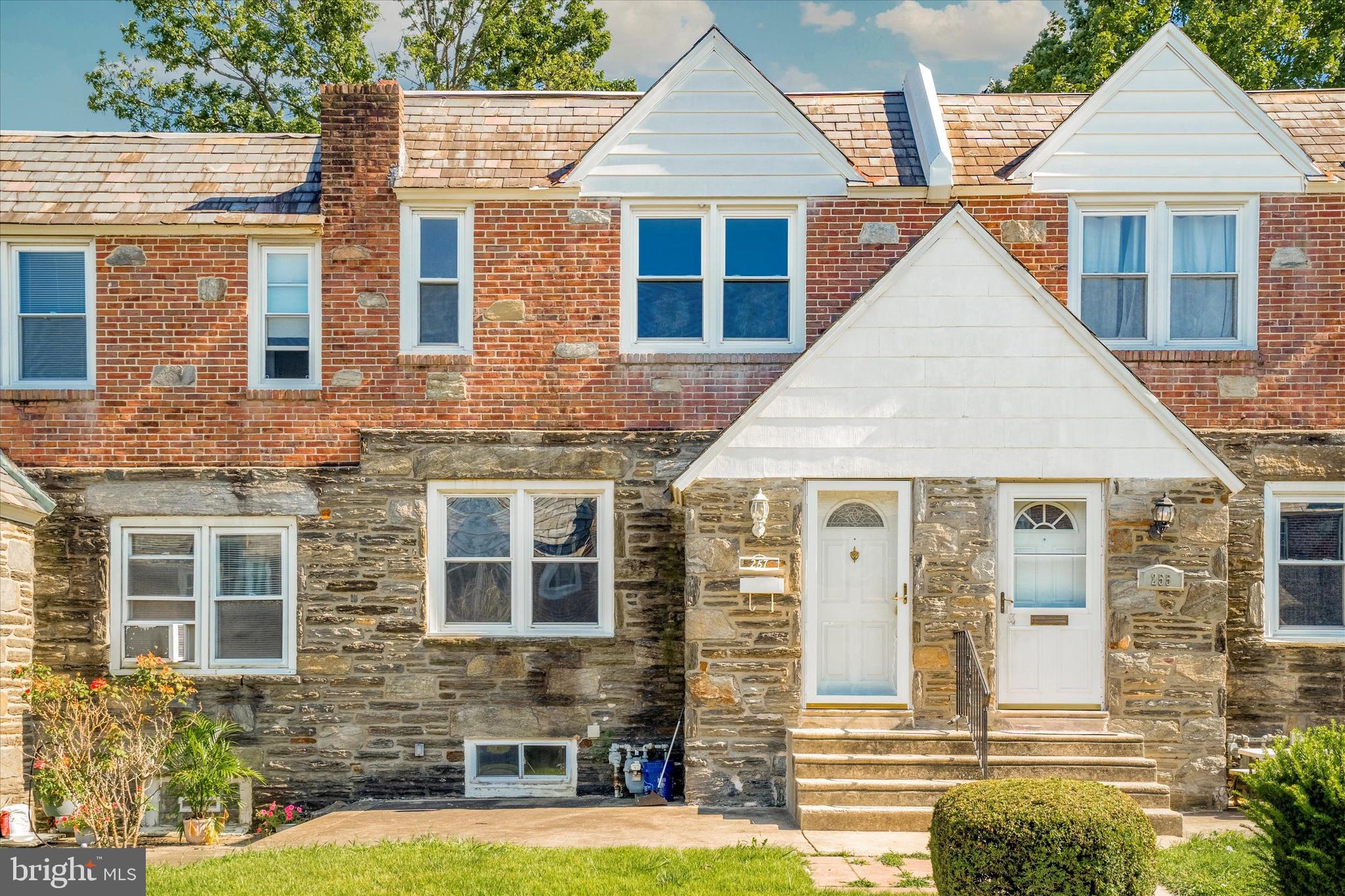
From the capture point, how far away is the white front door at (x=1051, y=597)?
10047 mm

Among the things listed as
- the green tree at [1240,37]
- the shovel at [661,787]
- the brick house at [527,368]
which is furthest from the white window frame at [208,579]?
the green tree at [1240,37]

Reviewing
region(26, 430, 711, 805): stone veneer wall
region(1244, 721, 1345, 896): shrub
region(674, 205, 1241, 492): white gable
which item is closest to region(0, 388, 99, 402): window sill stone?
region(26, 430, 711, 805): stone veneer wall

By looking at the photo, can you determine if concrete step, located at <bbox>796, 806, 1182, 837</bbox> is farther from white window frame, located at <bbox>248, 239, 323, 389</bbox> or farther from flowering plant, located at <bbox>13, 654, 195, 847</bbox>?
white window frame, located at <bbox>248, 239, 323, 389</bbox>

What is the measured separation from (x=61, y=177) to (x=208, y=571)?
4.48 meters

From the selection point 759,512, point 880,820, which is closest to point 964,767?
point 880,820

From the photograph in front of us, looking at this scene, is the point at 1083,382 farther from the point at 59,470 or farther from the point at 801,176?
the point at 59,470

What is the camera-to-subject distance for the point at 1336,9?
2034 centimetres

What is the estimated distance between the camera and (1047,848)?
6133mm

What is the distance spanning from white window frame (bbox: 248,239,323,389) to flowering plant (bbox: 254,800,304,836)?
4.18 meters

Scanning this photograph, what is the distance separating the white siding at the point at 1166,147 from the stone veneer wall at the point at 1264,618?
2591mm

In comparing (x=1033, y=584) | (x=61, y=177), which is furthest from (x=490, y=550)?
(x=61, y=177)

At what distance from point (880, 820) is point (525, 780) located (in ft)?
12.4

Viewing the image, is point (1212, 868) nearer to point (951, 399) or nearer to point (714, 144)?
point (951, 399)

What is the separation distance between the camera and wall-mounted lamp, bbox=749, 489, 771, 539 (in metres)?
9.86
